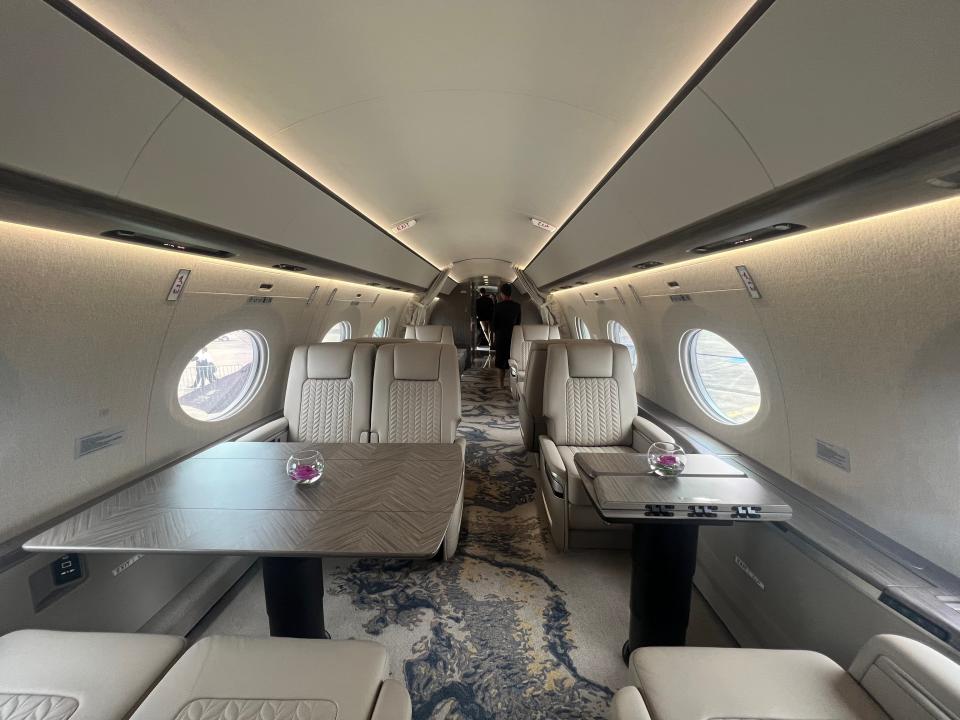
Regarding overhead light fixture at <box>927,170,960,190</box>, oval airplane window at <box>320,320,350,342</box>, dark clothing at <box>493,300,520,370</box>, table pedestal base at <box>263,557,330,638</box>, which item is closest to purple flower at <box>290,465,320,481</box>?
table pedestal base at <box>263,557,330,638</box>

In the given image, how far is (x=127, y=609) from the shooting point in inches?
83.9

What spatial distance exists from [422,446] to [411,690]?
1.31m

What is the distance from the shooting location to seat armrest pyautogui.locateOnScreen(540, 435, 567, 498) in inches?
113

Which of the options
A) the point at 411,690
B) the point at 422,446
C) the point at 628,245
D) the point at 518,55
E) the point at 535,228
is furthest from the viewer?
the point at 535,228

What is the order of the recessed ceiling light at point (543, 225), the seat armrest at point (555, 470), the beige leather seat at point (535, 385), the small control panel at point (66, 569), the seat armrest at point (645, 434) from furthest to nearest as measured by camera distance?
the recessed ceiling light at point (543, 225), the beige leather seat at point (535, 385), the seat armrest at point (645, 434), the seat armrest at point (555, 470), the small control panel at point (66, 569)

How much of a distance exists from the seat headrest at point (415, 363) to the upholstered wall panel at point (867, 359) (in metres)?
2.30

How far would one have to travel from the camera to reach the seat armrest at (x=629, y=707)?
1.12 metres

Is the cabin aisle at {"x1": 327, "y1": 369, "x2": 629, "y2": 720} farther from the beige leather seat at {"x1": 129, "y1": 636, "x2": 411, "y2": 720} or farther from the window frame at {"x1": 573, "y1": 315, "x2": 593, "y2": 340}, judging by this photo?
the window frame at {"x1": 573, "y1": 315, "x2": 593, "y2": 340}

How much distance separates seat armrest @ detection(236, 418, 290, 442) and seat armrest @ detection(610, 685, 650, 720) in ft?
A: 9.43

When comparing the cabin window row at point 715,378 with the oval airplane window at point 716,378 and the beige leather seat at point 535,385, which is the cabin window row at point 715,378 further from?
the beige leather seat at point 535,385

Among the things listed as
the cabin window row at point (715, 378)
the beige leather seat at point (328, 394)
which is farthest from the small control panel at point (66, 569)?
the cabin window row at point (715, 378)

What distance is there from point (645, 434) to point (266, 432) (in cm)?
326

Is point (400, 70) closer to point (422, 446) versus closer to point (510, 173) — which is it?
point (510, 173)

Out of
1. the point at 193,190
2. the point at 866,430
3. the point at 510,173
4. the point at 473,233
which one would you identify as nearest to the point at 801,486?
the point at 866,430
